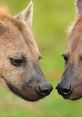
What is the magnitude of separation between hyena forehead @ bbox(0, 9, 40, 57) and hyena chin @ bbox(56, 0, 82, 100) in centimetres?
57

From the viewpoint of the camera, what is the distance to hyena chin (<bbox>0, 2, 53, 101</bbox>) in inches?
701

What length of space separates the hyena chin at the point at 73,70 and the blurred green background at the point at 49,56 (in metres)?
3.99

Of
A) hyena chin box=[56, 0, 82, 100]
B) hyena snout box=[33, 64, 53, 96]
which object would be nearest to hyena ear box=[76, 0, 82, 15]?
hyena chin box=[56, 0, 82, 100]

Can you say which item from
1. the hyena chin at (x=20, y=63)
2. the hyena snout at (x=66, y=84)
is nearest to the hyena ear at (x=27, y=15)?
the hyena chin at (x=20, y=63)

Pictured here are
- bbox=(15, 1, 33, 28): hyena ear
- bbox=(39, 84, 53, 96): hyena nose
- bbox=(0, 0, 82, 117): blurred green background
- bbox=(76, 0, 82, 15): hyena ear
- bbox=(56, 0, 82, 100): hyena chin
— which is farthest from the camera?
bbox=(0, 0, 82, 117): blurred green background

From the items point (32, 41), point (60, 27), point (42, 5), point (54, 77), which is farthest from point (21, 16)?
point (42, 5)

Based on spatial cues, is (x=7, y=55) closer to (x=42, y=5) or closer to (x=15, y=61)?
(x=15, y=61)

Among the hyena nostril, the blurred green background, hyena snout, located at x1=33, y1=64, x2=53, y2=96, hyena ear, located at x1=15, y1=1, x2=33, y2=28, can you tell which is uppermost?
hyena ear, located at x1=15, y1=1, x2=33, y2=28

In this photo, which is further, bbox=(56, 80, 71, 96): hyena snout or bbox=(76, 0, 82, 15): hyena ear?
bbox=(76, 0, 82, 15): hyena ear

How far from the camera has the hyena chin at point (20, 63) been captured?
58.4 ft

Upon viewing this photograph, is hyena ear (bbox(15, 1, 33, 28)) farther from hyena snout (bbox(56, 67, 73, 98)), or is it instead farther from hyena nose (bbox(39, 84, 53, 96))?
hyena nose (bbox(39, 84, 53, 96))

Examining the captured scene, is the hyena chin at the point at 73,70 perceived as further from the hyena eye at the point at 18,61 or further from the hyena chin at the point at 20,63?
the hyena eye at the point at 18,61

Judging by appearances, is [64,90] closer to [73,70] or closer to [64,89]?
[64,89]

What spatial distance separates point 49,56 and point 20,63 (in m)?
9.81
